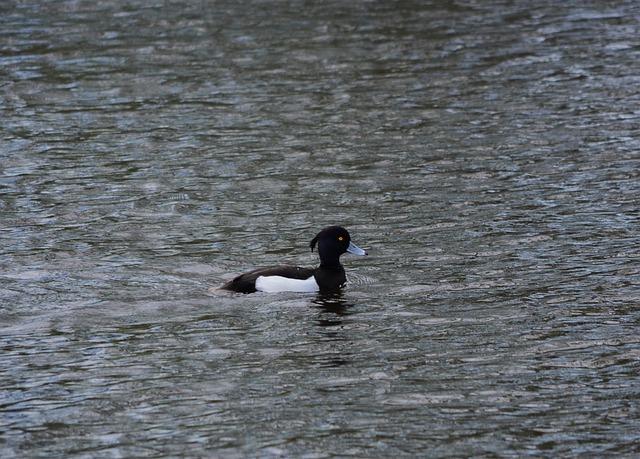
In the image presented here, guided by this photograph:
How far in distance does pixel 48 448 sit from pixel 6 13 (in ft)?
77.5

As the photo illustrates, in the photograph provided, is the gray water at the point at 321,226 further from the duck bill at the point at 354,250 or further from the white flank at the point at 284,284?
the duck bill at the point at 354,250

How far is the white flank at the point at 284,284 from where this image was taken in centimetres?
1316

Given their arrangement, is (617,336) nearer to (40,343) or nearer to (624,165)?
(40,343)

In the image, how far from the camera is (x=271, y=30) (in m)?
28.0

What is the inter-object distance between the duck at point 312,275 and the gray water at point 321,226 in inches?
7.3

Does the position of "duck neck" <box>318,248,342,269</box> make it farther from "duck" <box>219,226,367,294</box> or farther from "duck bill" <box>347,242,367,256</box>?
"duck bill" <box>347,242,367,256</box>

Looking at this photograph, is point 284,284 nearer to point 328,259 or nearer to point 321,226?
point 328,259

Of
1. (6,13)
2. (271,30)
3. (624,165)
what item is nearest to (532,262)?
(624,165)

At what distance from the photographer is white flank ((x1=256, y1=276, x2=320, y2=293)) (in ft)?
43.2

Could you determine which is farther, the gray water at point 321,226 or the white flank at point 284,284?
the white flank at point 284,284

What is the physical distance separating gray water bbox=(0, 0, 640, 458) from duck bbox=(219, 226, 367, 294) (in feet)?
0.61

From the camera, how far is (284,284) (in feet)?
43.6

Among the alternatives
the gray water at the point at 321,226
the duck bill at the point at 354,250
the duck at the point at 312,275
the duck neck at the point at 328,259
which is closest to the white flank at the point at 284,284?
the duck at the point at 312,275

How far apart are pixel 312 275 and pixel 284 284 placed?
43 centimetres
